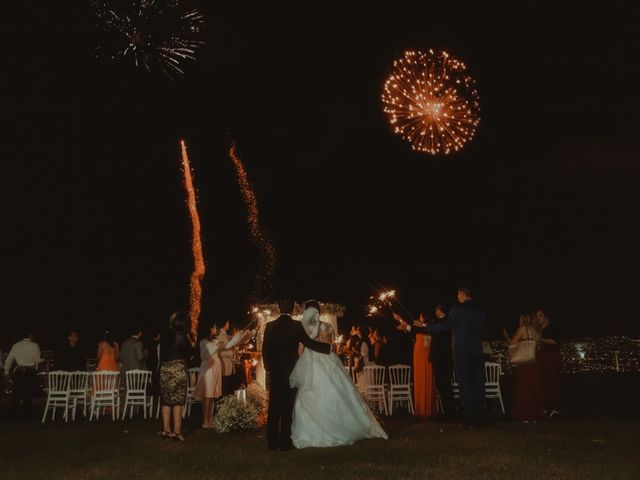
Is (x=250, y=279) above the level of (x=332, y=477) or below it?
above

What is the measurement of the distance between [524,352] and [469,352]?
1.51 m

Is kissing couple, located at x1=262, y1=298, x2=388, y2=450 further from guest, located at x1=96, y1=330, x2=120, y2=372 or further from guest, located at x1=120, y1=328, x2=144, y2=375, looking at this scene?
guest, located at x1=96, y1=330, x2=120, y2=372

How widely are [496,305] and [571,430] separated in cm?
3267

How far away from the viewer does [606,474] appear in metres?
6.91

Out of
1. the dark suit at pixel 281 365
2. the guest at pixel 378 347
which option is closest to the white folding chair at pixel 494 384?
the guest at pixel 378 347

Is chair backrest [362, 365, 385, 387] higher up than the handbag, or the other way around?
the handbag

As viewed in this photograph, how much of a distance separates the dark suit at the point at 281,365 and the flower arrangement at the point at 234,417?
5.16ft

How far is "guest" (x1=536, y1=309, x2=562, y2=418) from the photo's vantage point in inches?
494

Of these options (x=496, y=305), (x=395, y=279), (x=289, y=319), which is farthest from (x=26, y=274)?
(x=289, y=319)

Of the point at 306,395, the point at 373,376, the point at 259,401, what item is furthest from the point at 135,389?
the point at 306,395

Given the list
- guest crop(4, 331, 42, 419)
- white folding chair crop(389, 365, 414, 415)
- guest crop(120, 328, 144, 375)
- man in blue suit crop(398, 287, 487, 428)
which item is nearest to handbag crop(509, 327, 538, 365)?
man in blue suit crop(398, 287, 487, 428)

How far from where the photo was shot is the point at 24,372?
14305mm

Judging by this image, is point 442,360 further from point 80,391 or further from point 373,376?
point 80,391

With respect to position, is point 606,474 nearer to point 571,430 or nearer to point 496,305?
point 571,430
